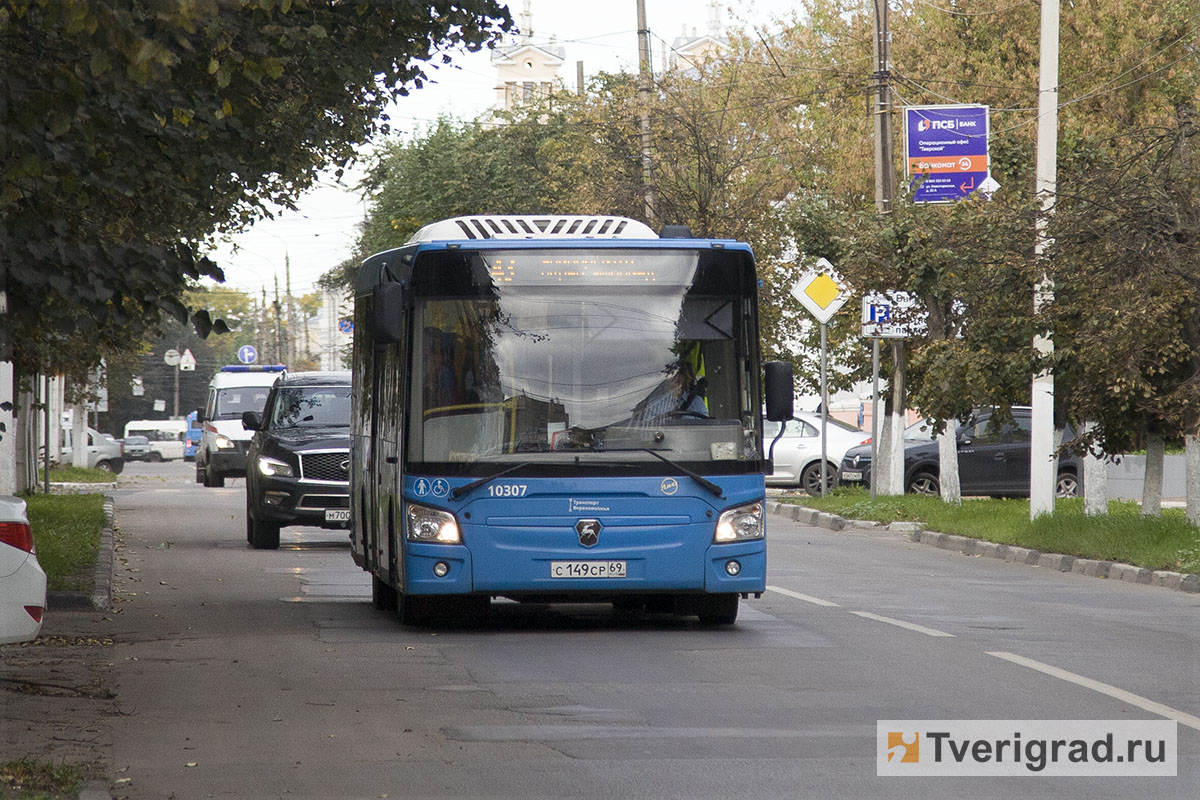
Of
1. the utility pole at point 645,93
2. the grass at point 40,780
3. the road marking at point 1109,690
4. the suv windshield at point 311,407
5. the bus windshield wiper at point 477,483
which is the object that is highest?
the utility pole at point 645,93

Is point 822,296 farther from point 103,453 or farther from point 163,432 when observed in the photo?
point 163,432

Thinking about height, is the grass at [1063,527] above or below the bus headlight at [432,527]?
below

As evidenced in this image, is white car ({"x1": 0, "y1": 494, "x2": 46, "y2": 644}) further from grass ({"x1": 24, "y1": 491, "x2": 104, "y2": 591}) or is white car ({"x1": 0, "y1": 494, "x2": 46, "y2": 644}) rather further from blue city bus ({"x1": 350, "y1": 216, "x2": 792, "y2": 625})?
grass ({"x1": 24, "y1": 491, "x2": 104, "y2": 591})

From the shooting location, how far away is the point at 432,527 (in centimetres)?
1213

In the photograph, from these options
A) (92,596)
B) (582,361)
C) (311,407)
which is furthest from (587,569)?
(311,407)

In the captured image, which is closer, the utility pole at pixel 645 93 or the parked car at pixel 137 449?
the utility pole at pixel 645 93

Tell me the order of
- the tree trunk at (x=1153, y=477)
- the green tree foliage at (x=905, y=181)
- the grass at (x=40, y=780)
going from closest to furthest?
1. the grass at (x=40, y=780)
2. the green tree foliage at (x=905, y=181)
3. the tree trunk at (x=1153, y=477)

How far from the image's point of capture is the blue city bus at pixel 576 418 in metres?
12.1

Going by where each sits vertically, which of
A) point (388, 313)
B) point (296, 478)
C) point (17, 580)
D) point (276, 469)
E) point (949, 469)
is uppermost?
point (388, 313)

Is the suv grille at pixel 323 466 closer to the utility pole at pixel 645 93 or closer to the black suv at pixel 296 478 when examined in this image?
the black suv at pixel 296 478

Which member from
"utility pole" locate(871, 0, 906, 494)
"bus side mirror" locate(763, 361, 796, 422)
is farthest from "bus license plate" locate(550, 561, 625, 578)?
"utility pole" locate(871, 0, 906, 494)

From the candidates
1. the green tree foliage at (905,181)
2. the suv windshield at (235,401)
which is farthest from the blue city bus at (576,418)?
the suv windshield at (235,401)

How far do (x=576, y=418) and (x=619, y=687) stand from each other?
9.62 feet

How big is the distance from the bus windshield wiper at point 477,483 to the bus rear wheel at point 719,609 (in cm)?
175
